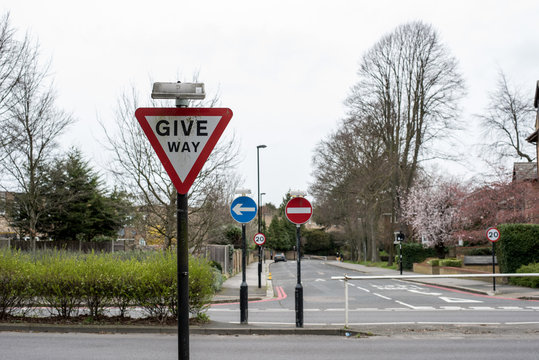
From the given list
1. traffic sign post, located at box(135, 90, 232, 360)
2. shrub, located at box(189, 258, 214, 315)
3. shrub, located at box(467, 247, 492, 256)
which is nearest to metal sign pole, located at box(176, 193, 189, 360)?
traffic sign post, located at box(135, 90, 232, 360)

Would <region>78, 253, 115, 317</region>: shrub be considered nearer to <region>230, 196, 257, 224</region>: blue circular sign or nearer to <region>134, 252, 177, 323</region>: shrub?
<region>134, 252, 177, 323</region>: shrub

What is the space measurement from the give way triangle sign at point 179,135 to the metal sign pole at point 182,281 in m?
0.29

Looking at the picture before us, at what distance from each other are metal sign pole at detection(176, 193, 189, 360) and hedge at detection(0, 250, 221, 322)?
20.7 ft

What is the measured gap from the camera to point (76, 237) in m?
38.6

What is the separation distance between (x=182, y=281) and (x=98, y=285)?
6994 mm

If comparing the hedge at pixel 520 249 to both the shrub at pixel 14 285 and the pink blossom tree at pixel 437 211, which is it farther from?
the shrub at pixel 14 285

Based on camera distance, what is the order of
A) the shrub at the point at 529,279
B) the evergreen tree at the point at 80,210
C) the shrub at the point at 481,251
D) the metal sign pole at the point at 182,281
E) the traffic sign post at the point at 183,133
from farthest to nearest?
1. the shrub at the point at 481,251
2. the evergreen tree at the point at 80,210
3. the shrub at the point at 529,279
4. the traffic sign post at the point at 183,133
5. the metal sign pole at the point at 182,281

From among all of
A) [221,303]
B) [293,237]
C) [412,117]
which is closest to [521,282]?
[221,303]

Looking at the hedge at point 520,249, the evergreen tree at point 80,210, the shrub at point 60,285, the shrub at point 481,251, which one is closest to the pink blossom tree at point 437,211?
the shrub at point 481,251

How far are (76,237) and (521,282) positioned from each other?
96.3ft

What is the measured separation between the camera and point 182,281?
391 centimetres

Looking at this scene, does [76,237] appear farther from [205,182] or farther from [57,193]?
[205,182]

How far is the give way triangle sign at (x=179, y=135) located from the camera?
4086 mm

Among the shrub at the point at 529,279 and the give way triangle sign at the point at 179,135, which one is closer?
the give way triangle sign at the point at 179,135
